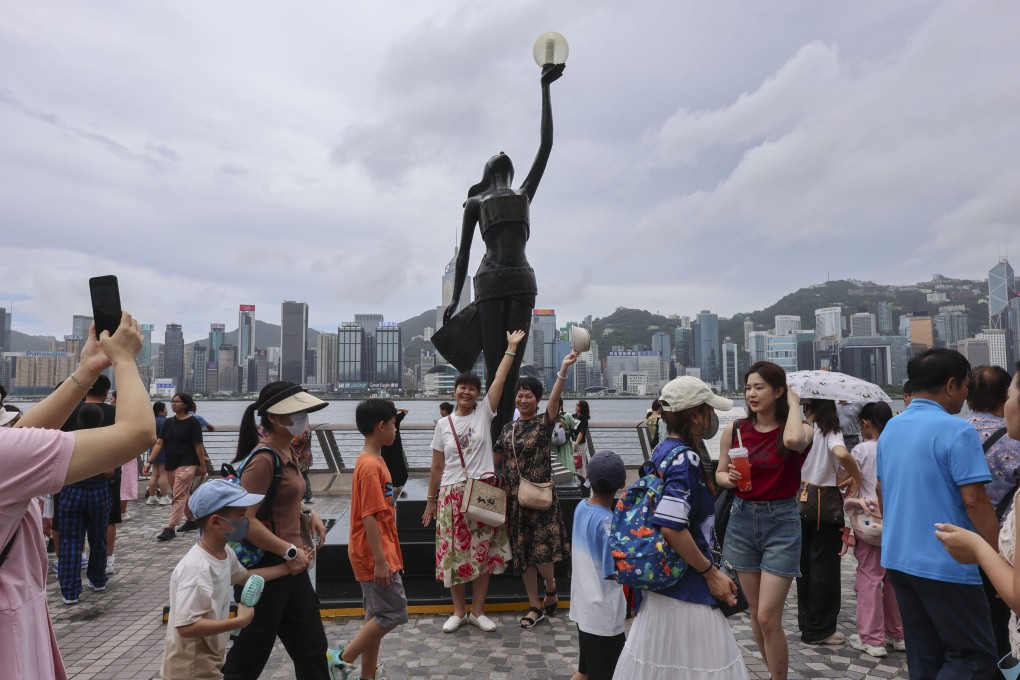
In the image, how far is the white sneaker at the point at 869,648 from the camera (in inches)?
147

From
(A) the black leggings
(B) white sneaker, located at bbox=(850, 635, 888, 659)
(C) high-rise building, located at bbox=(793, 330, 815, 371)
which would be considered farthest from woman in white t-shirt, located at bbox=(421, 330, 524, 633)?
(C) high-rise building, located at bbox=(793, 330, 815, 371)

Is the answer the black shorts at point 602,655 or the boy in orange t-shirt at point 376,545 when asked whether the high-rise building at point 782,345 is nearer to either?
the black shorts at point 602,655

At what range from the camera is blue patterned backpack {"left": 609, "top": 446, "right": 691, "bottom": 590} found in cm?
214

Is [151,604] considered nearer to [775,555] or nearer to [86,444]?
[86,444]

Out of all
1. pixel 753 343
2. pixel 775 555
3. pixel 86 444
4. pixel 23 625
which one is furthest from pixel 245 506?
pixel 753 343

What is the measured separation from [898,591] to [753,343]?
226 ft

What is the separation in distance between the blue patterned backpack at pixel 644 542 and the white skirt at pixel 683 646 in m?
0.12

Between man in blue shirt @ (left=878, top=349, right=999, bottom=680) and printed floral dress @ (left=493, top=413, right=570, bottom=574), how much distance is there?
2142 mm

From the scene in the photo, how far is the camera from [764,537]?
3029 millimetres

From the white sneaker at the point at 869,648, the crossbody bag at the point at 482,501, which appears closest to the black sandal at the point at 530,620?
the crossbody bag at the point at 482,501

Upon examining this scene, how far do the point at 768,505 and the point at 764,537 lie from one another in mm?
165

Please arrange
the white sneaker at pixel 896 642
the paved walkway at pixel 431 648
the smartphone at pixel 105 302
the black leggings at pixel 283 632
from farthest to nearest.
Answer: the white sneaker at pixel 896 642 < the paved walkway at pixel 431 648 < the black leggings at pixel 283 632 < the smartphone at pixel 105 302

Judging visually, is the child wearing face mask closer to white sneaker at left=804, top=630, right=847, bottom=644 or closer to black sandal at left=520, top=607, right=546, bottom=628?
black sandal at left=520, top=607, right=546, bottom=628

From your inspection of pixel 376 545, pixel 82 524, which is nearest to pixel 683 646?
pixel 376 545
